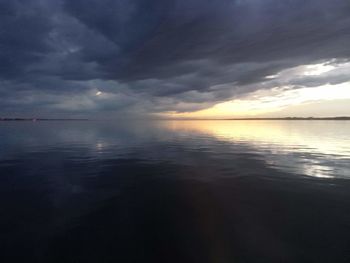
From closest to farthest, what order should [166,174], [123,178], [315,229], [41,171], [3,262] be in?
[3,262]
[315,229]
[123,178]
[166,174]
[41,171]

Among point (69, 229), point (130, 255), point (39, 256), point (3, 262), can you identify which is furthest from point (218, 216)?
point (3, 262)

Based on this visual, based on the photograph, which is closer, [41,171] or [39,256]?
[39,256]

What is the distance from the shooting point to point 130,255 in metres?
9.27

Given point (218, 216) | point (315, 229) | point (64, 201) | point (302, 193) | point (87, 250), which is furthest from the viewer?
point (302, 193)

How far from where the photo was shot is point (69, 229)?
11367 mm

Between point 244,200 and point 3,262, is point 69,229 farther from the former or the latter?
point 244,200

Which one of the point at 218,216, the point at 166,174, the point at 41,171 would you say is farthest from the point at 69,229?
the point at 41,171

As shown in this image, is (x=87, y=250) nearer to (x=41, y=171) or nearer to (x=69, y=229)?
(x=69, y=229)

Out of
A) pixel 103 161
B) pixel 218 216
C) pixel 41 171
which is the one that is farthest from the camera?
pixel 103 161

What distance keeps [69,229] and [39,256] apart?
2132 millimetres

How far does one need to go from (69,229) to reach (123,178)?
31.0ft

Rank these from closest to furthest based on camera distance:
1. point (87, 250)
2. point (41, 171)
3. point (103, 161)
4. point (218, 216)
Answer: point (87, 250), point (218, 216), point (41, 171), point (103, 161)

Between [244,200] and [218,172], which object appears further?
[218,172]

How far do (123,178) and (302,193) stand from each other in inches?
573
